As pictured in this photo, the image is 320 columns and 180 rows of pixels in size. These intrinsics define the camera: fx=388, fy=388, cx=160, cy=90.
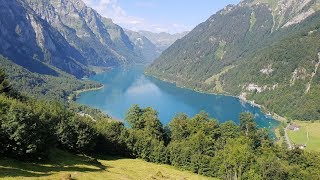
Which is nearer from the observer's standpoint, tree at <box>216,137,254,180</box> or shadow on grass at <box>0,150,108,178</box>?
shadow on grass at <box>0,150,108,178</box>

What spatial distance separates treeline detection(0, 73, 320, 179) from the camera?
63250 millimetres

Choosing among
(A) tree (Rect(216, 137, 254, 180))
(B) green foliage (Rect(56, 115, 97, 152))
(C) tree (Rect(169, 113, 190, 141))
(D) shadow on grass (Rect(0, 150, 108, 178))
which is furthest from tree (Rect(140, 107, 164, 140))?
(D) shadow on grass (Rect(0, 150, 108, 178))

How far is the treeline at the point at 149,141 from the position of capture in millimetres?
63250

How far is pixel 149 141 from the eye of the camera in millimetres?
114188

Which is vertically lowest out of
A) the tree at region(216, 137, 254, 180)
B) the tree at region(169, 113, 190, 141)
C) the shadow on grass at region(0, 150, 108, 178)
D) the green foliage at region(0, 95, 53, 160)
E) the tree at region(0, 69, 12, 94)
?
the shadow on grass at region(0, 150, 108, 178)

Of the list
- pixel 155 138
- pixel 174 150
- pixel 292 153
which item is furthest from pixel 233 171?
pixel 292 153

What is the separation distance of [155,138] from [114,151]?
16506mm

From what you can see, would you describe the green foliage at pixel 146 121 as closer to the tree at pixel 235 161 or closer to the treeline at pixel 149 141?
the treeline at pixel 149 141

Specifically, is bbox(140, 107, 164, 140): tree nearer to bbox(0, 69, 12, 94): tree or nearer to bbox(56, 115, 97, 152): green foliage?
bbox(56, 115, 97, 152): green foliage

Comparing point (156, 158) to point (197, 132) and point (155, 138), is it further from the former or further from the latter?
point (197, 132)

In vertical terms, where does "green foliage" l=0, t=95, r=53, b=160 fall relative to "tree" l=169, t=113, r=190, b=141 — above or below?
below

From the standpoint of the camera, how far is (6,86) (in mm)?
93812

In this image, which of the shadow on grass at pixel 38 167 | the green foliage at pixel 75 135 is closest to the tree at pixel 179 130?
the green foliage at pixel 75 135

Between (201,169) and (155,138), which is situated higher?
(155,138)
